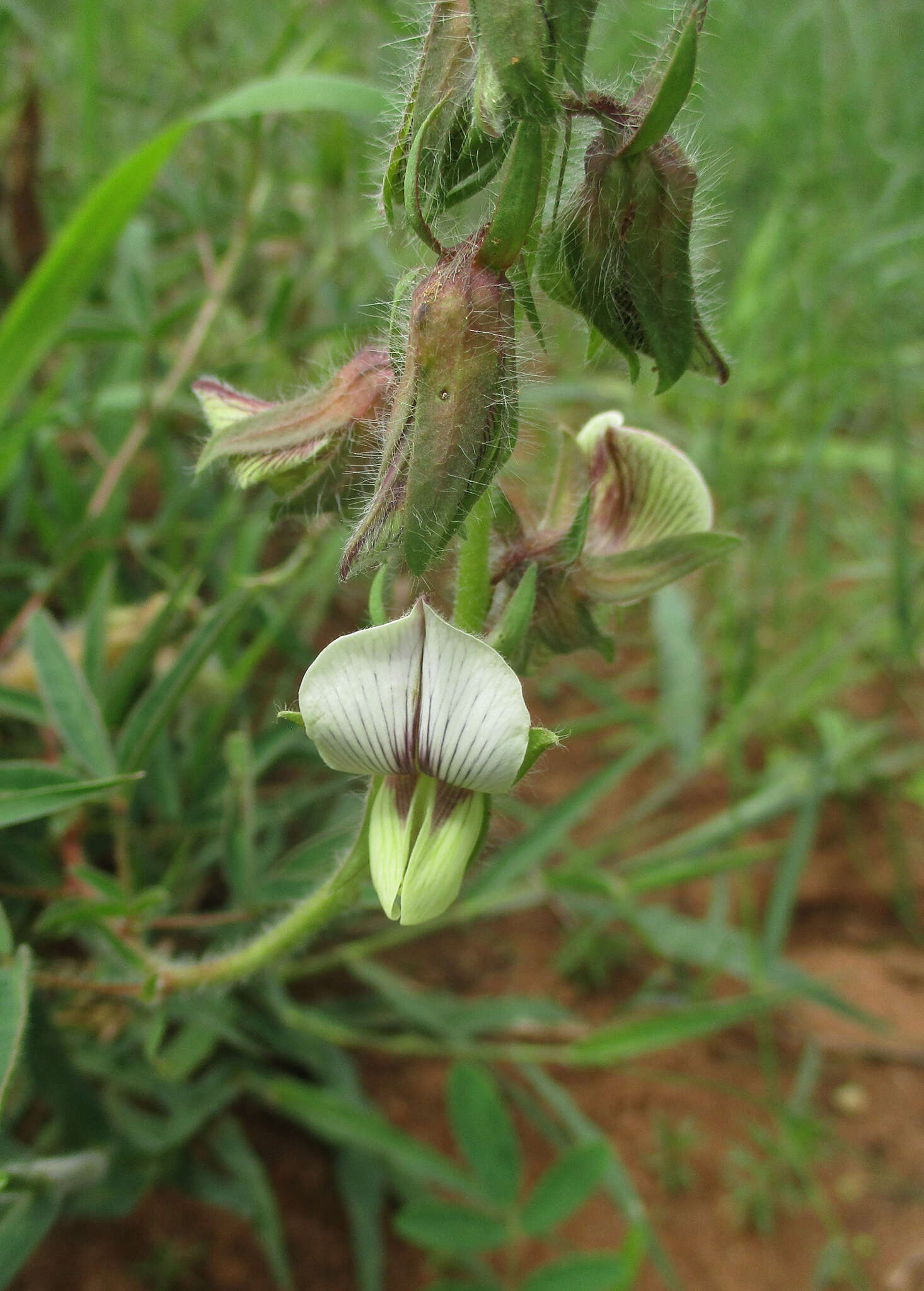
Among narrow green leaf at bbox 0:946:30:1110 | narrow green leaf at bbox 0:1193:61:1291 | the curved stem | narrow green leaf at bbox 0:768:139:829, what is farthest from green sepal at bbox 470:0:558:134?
narrow green leaf at bbox 0:1193:61:1291

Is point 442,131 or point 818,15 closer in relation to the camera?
point 442,131

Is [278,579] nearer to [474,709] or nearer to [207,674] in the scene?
[207,674]

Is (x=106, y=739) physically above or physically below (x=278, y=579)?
below

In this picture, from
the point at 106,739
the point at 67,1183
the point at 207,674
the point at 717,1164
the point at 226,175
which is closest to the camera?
the point at 67,1183

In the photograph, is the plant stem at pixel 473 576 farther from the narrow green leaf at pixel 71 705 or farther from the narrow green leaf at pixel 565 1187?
the narrow green leaf at pixel 565 1187

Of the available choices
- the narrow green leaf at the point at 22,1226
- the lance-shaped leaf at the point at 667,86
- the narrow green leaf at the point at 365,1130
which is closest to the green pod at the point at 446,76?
the lance-shaped leaf at the point at 667,86

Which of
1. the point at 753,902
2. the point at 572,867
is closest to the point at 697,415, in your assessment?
the point at 753,902

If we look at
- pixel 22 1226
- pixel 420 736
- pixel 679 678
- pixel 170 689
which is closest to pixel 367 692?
pixel 420 736
